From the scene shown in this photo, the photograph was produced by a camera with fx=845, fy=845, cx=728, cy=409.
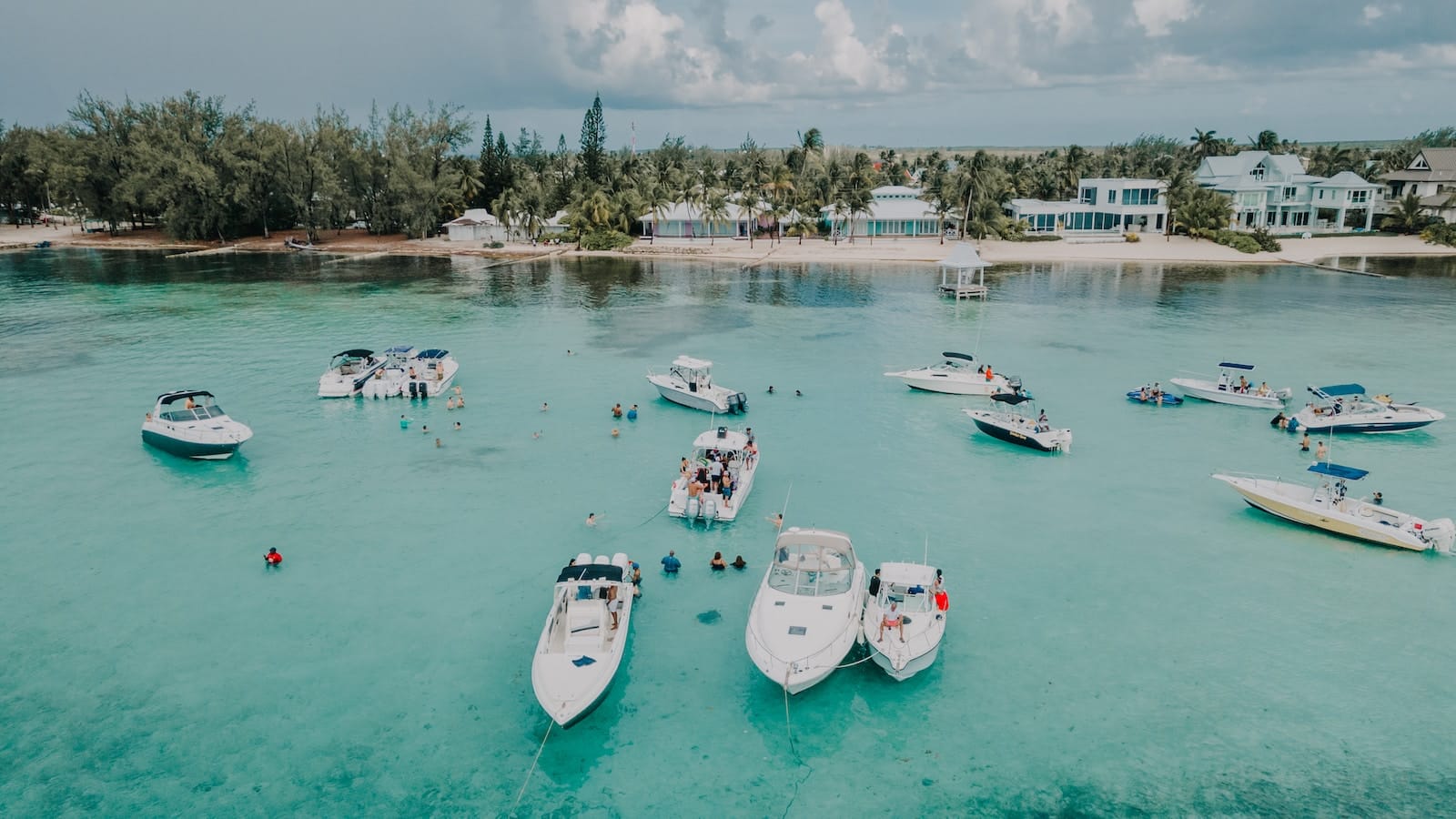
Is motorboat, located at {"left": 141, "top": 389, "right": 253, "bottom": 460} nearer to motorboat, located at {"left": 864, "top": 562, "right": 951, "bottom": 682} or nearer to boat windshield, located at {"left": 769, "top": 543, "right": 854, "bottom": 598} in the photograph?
boat windshield, located at {"left": 769, "top": 543, "right": 854, "bottom": 598}

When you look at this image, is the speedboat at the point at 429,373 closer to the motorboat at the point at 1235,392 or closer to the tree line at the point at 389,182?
the motorboat at the point at 1235,392

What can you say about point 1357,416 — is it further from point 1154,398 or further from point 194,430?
point 194,430

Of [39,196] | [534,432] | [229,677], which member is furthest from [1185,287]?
[39,196]

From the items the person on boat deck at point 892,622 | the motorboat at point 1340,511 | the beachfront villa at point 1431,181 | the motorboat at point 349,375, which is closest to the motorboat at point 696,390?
the motorboat at point 349,375

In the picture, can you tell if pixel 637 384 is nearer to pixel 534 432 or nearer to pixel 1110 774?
pixel 534 432

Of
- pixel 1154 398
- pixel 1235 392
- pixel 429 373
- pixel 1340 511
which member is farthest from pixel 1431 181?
pixel 429 373

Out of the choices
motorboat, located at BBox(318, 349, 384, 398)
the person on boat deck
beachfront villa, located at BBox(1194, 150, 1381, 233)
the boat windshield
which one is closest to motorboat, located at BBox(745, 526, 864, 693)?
the boat windshield
